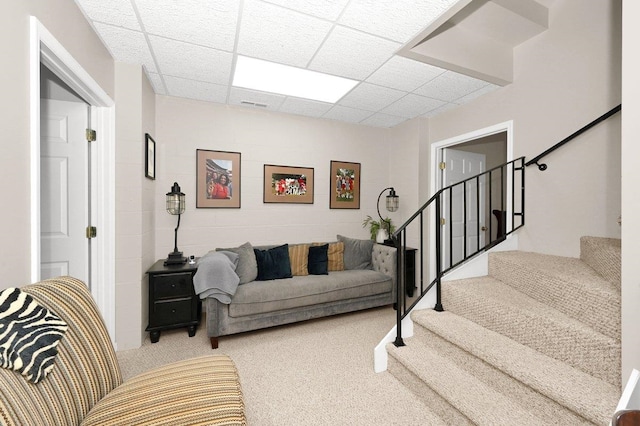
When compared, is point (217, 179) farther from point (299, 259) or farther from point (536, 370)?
point (536, 370)

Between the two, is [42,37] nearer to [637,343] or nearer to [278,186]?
[278,186]

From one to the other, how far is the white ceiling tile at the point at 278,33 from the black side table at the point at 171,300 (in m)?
2.14

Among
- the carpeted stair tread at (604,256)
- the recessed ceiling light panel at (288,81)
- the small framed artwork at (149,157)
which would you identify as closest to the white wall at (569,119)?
the carpeted stair tread at (604,256)

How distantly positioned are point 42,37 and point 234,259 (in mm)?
2192

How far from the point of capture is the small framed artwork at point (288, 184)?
12.6 feet

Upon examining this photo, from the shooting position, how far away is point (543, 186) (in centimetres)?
274

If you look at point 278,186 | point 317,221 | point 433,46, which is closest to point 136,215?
point 278,186

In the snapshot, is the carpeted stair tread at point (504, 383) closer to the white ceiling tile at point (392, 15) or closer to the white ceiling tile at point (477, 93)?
the white ceiling tile at point (392, 15)

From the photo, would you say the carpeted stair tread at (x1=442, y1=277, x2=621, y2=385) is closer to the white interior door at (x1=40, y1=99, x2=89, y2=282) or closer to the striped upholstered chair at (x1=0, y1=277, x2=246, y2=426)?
the striped upholstered chair at (x1=0, y1=277, x2=246, y2=426)

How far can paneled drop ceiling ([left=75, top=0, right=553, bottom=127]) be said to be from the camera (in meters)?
1.89

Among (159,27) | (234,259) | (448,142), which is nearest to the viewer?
(159,27)

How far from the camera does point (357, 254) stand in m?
3.80

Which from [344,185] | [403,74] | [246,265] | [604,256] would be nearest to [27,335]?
[246,265]

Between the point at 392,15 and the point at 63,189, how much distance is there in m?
2.89
